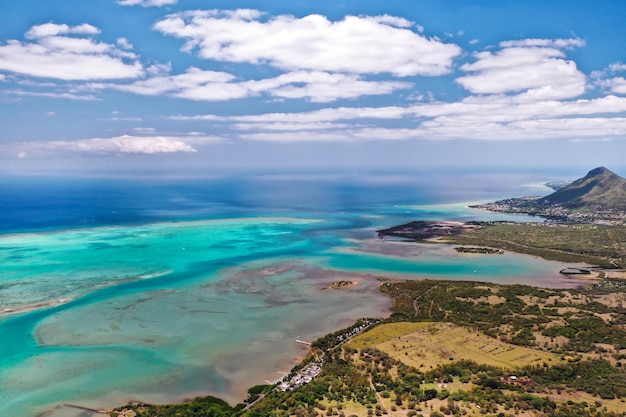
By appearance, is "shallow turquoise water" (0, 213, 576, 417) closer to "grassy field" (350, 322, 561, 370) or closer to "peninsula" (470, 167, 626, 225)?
"grassy field" (350, 322, 561, 370)

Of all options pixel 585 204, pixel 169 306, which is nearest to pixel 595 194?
pixel 585 204

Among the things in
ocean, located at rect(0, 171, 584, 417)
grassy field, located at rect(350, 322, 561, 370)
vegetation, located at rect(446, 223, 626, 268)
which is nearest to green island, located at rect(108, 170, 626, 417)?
grassy field, located at rect(350, 322, 561, 370)

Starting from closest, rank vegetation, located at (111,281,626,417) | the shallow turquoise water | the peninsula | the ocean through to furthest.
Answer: vegetation, located at (111,281,626,417) < the shallow turquoise water < the ocean < the peninsula

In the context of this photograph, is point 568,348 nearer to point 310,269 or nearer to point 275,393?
point 275,393

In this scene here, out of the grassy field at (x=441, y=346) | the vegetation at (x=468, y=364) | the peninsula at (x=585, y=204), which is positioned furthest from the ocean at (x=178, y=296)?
the peninsula at (x=585, y=204)

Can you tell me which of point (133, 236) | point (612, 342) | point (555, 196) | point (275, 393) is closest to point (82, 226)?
point (133, 236)

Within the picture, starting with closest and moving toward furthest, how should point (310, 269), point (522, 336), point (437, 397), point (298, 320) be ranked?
point (437, 397), point (522, 336), point (298, 320), point (310, 269)

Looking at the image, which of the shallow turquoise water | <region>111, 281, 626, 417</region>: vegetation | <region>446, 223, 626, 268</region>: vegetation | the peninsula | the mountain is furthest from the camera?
the mountain
